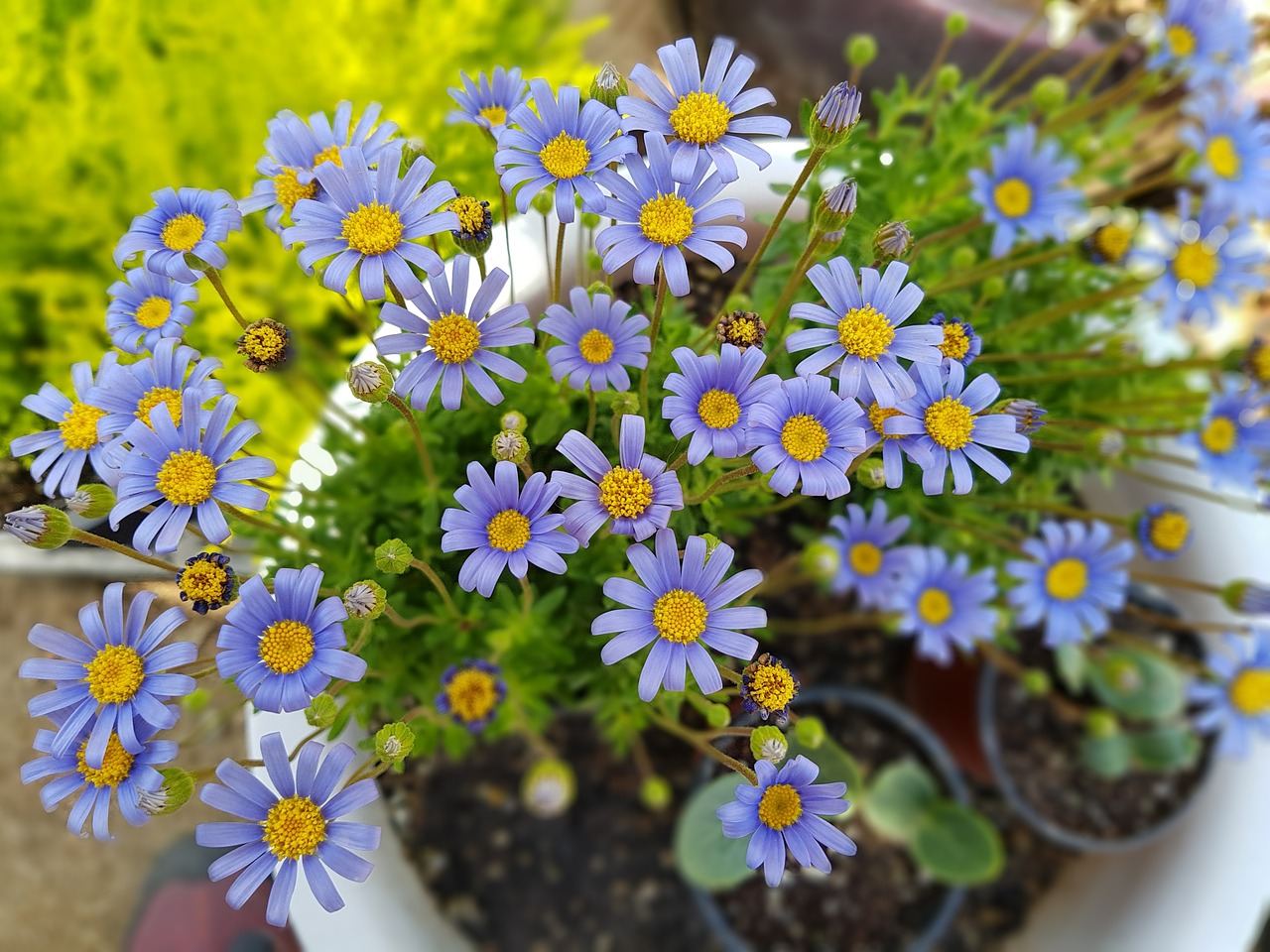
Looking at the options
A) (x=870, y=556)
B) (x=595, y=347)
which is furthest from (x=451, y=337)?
(x=870, y=556)

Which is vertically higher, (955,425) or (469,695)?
(955,425)

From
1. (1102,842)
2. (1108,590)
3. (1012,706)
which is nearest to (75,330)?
(1108,590)

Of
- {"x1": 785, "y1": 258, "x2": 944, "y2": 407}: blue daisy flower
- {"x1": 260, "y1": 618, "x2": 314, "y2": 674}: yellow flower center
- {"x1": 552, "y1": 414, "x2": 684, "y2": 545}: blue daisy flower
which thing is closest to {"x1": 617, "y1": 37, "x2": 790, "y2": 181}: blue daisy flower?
{"x1": 785, "y1": 258, "x2": 944, "y2": 407}: blue daisy flower

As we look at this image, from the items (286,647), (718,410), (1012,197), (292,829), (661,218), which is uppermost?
(1012,197)

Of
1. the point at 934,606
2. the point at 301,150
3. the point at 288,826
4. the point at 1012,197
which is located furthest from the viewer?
the point at 934,606

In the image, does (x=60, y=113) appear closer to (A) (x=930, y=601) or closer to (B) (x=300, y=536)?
(B) (x=300, y=536)

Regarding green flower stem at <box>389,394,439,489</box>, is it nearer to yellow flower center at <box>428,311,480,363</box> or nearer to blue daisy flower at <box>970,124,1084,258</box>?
yellow flower center at <box>428,311,480,363</box>

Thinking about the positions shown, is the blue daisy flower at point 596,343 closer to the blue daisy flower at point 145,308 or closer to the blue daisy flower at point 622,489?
the blue daisy flower at point 622,489

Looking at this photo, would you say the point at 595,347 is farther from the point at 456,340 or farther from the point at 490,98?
the point at 490,98
